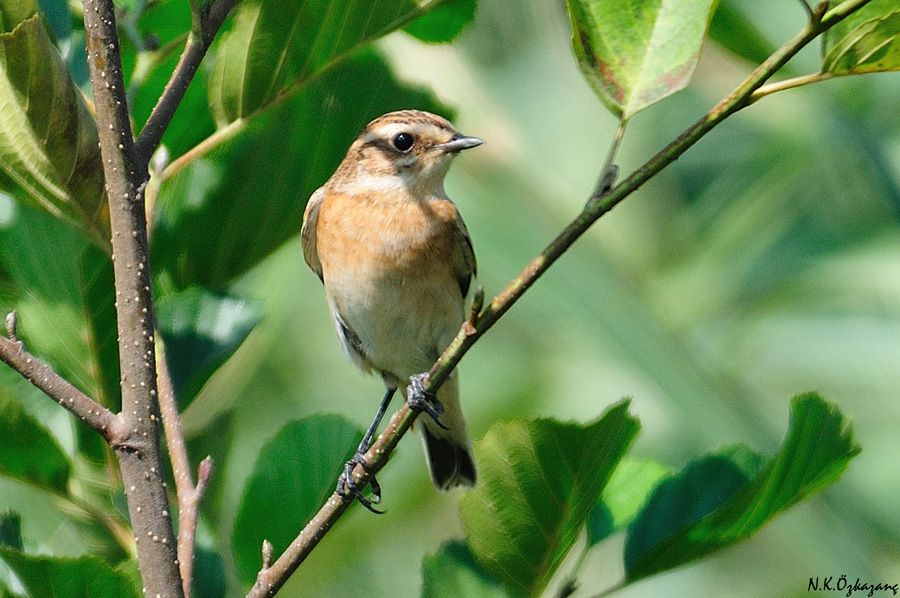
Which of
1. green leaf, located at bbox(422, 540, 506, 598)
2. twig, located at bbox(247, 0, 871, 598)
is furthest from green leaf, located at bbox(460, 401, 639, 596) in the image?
twig, located at bbox(247, 0, 871, 598)

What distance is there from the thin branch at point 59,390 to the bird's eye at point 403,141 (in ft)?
5.35

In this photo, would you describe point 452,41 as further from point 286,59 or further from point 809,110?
point 809,110

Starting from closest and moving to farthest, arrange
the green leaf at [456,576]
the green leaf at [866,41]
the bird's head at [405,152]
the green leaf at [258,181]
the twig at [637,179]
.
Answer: the twig at [637,179]
the green leaf at [866,41]
the green leaf at [456,576]
the green leaf at [258,181]
the bird's head at [405,152]

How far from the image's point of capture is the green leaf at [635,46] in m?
1.37

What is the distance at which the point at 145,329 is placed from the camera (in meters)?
1.47

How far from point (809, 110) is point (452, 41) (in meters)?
2.73

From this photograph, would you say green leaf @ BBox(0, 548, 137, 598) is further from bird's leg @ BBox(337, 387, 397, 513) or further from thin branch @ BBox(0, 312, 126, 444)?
bird's leg @ BBox(337, 387, 397, 513)

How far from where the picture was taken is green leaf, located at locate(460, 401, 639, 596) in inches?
60.4

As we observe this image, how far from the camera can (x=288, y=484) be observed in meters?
1.83

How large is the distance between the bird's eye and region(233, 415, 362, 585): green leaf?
4.11 ft

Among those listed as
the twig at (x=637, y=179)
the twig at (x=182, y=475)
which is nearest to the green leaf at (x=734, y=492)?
the twig at (x=637, y=179)

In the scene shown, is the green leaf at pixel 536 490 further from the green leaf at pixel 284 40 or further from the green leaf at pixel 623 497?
the green leaf at pixel 284 40

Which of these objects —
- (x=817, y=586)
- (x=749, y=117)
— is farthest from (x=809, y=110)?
(x=817, y=586)

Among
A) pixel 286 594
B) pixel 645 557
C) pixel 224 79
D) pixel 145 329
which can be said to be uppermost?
pixel 224 79
